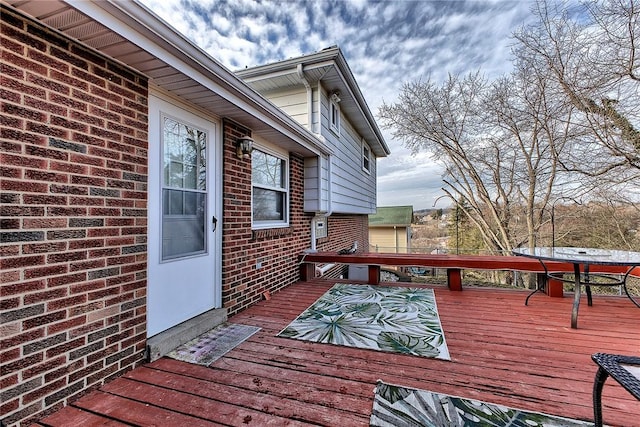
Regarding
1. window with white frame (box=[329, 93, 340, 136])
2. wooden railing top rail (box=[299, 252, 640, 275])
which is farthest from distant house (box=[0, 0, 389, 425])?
window with white frame (box=[329, 93, 340, 136])

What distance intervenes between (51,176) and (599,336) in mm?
4571

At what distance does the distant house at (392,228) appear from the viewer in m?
17.4

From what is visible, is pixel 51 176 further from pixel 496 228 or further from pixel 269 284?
pixel 496 228

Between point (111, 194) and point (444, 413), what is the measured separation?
256 cm

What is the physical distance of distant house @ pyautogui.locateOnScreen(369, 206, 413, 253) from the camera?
685 inches

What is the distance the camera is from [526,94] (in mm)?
7348

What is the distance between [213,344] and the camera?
249 cm

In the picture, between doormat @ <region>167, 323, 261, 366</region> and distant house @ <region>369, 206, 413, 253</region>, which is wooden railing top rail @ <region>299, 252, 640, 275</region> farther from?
distant house @ <region>369, 206, 413, 253</region>

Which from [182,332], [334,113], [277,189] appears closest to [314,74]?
[334,113]

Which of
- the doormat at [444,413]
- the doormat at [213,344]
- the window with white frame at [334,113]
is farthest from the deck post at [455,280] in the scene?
the window with white frame at [334,113]

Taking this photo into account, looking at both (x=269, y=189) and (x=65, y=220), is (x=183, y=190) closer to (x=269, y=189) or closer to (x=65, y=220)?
(x=65, y=220)

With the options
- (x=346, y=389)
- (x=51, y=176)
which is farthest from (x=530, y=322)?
(x=51, y=176)

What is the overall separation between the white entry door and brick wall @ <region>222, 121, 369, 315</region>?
140 millimetres

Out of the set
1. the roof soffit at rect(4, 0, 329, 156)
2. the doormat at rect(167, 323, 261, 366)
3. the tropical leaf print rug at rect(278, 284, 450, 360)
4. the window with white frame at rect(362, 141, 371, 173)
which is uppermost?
the window with white frame at rect(362, 141, 371, 173)
